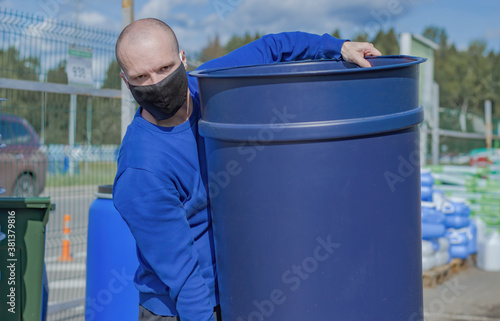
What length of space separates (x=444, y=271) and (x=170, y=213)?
17.2 ft

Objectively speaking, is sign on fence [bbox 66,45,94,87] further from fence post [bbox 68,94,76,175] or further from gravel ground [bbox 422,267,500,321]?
gravel ground [bbox 422,267,500,321]

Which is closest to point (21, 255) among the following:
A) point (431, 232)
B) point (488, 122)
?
point (431, 232)

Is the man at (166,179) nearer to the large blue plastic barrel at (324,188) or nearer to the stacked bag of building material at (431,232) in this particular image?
the large blue plastic barrel at (324,188)

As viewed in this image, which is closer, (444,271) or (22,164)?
(22,164)

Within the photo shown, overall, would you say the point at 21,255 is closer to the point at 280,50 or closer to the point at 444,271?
the point at 280,50

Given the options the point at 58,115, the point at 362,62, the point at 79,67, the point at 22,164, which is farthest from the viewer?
the point at 22,164

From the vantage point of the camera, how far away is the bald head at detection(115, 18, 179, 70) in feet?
5.86

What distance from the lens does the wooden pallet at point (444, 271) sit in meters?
6.01

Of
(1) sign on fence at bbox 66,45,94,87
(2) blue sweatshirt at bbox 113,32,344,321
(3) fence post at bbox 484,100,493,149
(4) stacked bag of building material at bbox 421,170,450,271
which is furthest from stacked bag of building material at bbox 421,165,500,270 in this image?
(3) fence post at bbox 484,100,493,149

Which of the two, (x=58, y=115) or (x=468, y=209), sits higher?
(x=58, y=115)

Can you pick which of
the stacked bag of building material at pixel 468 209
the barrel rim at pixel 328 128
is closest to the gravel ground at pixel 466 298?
the stacked bag of building material at pixel 468 209

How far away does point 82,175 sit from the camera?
5855 mm

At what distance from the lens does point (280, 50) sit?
7.20ft

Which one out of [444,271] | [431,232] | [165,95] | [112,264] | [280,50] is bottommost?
[444,271]
